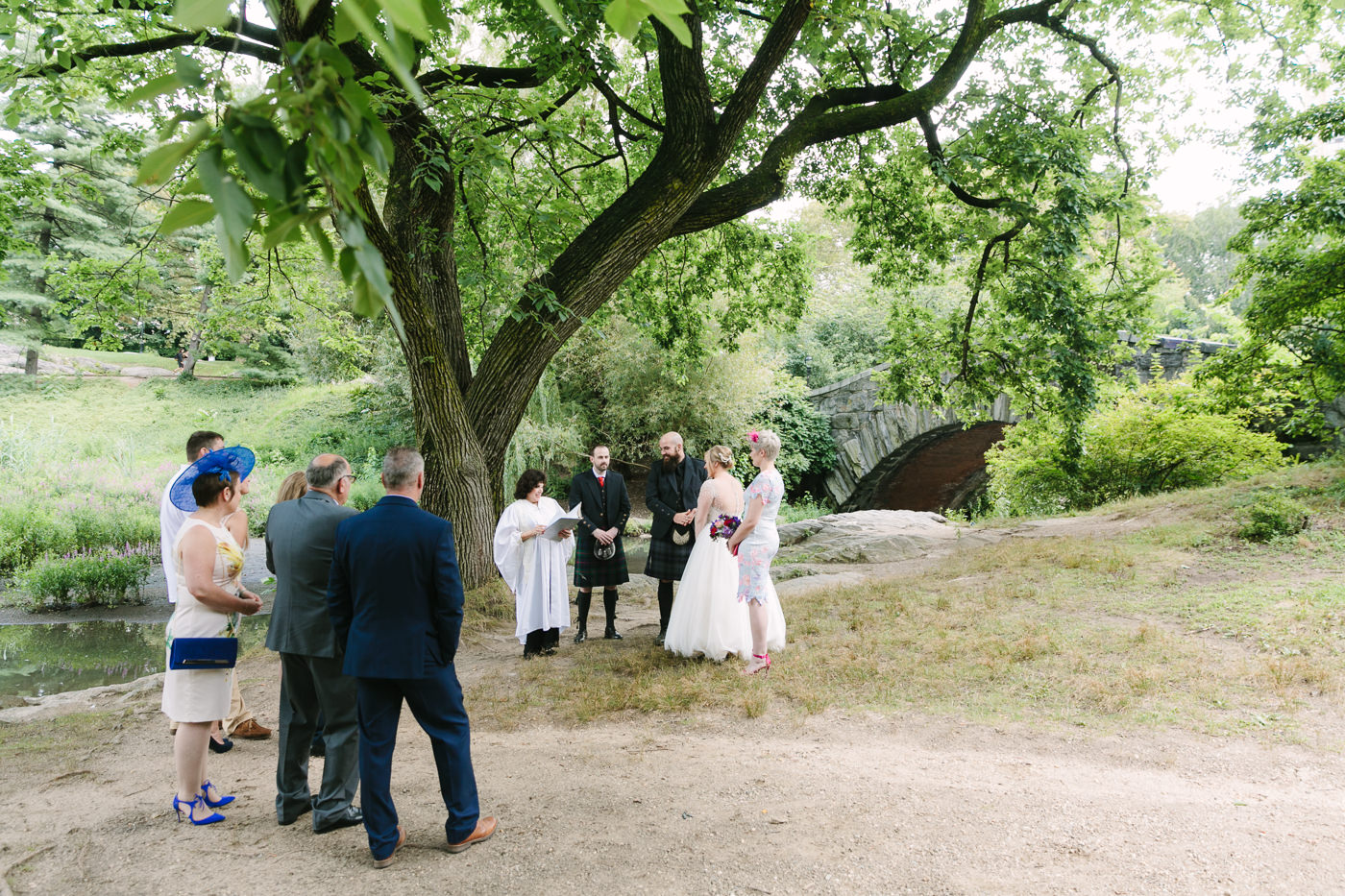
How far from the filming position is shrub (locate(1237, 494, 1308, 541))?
805cm

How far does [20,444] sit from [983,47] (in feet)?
67.0

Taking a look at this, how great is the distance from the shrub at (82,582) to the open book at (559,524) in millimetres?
8150

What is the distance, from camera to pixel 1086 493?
46.1 ft

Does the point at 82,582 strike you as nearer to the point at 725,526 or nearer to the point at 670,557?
the point at 670,557

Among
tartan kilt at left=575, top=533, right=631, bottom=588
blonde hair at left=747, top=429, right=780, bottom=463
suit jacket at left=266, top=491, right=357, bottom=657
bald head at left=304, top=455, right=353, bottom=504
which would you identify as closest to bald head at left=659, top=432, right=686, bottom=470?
tartan kilt at left=575, top=533, right=631, bottom=588

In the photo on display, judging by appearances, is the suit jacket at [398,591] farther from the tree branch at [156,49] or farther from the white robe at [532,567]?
the tree branch at [156,49]

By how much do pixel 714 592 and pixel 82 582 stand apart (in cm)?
976

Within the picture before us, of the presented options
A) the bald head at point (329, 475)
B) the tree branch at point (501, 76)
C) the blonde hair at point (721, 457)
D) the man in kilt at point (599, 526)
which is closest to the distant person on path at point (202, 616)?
the bald head at point (329, 475)

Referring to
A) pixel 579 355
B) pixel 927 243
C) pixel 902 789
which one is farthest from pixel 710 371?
pixel 902 789

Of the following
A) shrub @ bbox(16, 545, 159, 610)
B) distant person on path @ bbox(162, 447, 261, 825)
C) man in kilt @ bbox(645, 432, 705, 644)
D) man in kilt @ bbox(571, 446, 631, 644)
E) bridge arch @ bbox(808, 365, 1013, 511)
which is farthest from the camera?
bridge arch @ bbox(808, 365, 1013, 511)

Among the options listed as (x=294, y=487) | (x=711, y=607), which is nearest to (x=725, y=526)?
(x=711, y=607)

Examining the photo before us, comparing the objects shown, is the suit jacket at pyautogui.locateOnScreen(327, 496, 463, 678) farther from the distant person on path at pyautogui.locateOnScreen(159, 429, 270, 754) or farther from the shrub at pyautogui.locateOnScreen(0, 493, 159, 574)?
the shrub at pyautogui.locateOnScreen(0, 493, 159, 574)

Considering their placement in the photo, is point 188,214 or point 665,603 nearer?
point 188,214

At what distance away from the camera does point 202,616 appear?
357 centimetres
